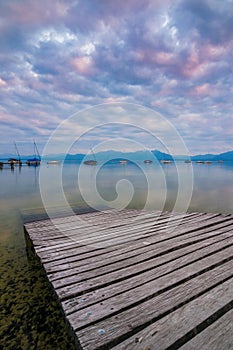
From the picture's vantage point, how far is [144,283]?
2.78m

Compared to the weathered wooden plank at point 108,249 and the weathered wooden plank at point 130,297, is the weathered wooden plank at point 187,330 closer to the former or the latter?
the weathered wooden plank at point 130,297

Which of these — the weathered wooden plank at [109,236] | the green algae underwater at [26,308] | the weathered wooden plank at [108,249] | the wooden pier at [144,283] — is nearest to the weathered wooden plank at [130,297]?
the wooden pier at [144,283]

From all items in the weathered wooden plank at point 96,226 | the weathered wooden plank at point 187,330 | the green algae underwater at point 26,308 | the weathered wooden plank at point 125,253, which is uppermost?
the weathered wooden plank at point 187,330

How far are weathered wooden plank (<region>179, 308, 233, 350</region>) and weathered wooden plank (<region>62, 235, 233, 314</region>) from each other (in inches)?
29.5

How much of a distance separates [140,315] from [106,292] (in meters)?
0.58

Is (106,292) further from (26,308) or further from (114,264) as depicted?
(26,308)

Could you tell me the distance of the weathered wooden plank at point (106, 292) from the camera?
7.98 feet

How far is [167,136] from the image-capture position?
6914 mm

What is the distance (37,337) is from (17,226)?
19.7ft

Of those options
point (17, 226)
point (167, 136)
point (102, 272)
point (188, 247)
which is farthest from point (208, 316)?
point (17, 226)

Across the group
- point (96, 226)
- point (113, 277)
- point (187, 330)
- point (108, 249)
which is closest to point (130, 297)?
point (113, 277)

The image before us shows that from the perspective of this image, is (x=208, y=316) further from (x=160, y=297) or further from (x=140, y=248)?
(x=140, y=248)

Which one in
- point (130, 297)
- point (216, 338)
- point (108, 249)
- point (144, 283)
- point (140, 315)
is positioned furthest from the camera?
point (108, 249)

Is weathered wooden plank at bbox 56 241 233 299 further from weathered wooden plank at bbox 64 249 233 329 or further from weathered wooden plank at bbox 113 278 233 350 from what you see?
weathered wooden plank at bbox 113 278 233 350
